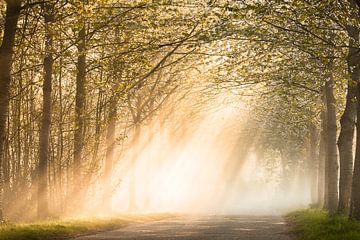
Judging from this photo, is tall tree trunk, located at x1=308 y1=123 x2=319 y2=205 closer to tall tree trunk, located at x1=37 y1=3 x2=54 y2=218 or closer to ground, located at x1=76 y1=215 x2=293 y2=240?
ground, located at x1=76 y1=215 x2=293 y2=240

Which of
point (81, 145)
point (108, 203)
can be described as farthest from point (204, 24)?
point (108, 203)

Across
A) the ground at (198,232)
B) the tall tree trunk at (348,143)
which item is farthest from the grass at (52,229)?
the tall tree trunk at (348,143)

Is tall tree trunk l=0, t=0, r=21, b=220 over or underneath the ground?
over

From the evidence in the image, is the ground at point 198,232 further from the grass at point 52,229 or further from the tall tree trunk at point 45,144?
the tall tree trunk at point 45,144

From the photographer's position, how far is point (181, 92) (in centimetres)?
5134

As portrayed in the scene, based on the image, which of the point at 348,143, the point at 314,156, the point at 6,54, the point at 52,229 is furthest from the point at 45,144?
the point at 314,156

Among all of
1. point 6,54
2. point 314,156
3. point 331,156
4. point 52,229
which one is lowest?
point 52,229

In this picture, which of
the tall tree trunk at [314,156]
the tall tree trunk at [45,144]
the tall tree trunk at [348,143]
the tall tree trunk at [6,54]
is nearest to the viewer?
the tall tree trunk at [6,54]

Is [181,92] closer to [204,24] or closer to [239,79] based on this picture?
[239,79]

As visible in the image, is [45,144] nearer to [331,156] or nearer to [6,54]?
[6,54]

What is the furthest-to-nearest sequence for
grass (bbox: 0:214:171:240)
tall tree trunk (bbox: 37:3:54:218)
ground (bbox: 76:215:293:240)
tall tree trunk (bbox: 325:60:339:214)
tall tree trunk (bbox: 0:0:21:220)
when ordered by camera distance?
tall tree trunk (bbox: 325:60:339:214) → tall tree trunk (bbox: 37:3:54:218) → tall tree trunk (bbox: 0:0:21:220) → ground (bbox: 76:215:293:240) → grass (bbox: 0:214:171:240)

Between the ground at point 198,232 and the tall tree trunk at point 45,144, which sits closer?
Result: the ground at point 198,232

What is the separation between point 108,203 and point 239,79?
39.0 feet

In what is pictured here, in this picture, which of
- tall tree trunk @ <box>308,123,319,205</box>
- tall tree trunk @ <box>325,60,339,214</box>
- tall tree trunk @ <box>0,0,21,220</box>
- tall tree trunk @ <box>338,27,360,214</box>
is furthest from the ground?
tall tree trunk @ <box>308,123,319,205</box>
